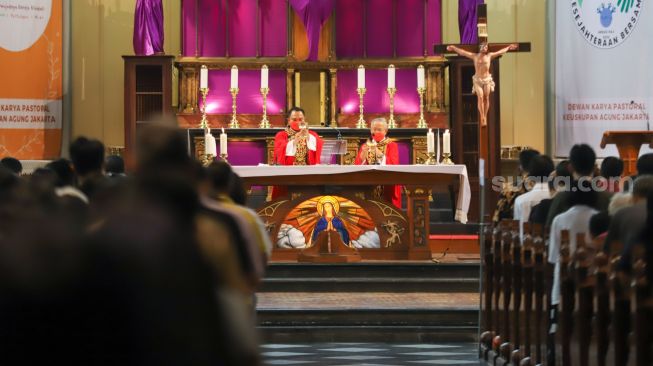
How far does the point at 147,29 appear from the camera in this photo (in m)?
16.6

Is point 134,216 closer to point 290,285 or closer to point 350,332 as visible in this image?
point 350,332

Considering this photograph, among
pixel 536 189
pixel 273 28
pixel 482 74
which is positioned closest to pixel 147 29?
pixel 273 28

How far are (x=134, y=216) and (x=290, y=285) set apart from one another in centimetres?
965

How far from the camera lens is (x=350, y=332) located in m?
10.7

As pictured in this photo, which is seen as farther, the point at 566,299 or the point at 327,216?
the point at 327,216

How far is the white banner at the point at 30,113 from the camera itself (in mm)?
16250

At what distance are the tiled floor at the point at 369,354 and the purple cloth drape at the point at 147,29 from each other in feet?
23.6

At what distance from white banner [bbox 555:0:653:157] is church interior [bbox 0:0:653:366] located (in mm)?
30

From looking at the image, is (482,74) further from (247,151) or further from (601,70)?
(247,151)

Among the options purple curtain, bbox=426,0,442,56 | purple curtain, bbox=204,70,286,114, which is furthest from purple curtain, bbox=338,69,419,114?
purple curtain, bbox=204,70,286,114

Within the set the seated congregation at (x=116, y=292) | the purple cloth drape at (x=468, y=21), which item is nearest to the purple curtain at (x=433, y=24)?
the purple cloth drape at (x=468, y=21)

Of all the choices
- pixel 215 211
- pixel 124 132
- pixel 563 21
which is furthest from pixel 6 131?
pixel 215 211

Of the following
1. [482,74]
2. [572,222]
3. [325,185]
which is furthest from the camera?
[482,74]

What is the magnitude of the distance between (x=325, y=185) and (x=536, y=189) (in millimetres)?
4828
